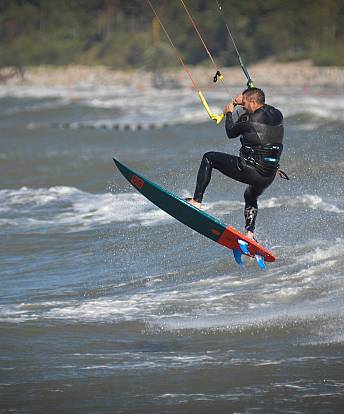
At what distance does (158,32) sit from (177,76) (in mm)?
8351

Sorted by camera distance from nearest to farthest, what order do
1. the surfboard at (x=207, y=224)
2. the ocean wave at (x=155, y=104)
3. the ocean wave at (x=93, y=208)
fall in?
the surfboard at (x=207, y=224) → the ocean wave at (x=93, y=208) → the ocean wave at (x=155, y=104)

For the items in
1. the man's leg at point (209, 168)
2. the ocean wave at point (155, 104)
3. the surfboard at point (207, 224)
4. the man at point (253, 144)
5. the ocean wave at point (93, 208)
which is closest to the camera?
the man at point (253, 144)

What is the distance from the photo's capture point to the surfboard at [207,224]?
31.4 feet

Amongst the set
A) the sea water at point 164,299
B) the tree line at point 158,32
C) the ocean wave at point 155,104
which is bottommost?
the sea water at point 164,299

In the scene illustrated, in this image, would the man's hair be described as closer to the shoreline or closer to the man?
the man

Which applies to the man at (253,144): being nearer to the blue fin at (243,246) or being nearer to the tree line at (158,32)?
the blue fin at (243,246)

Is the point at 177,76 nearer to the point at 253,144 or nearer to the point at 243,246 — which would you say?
the point at 243,246

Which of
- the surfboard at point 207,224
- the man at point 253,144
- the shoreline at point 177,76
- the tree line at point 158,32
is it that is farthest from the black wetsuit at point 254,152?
the tree line at point 158,32

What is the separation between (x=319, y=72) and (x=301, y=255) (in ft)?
146

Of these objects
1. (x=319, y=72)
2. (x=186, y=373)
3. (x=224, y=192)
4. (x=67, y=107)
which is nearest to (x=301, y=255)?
(x=186, y=373)

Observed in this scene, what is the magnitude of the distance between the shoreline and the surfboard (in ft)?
139

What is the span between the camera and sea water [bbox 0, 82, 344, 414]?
8141mm

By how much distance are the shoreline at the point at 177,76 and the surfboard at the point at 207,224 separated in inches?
1664

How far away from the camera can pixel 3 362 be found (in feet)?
29.1
